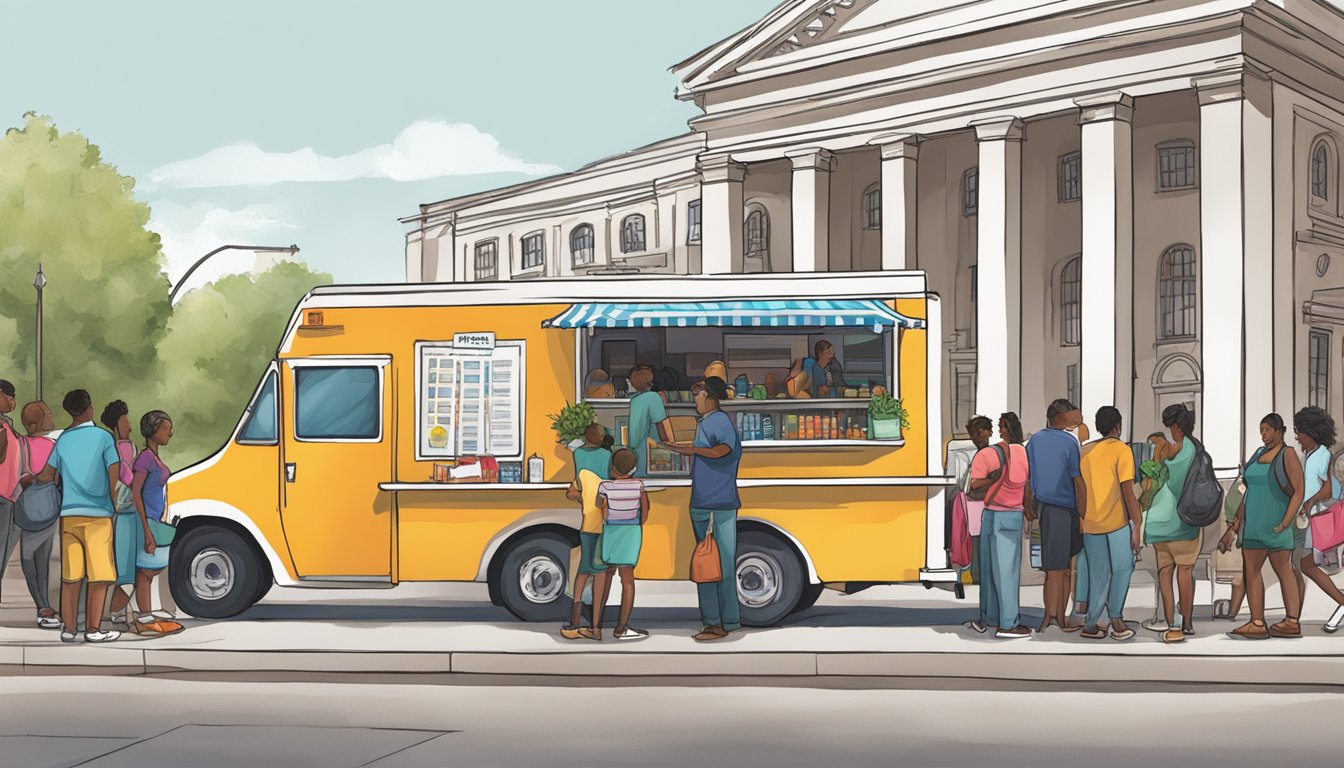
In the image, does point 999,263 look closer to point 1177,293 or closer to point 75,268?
point 1177,293

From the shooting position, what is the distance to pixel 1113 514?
12070mm

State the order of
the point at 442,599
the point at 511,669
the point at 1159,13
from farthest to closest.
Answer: the point at 1159,13
the point at 442,599
the point at 511,669

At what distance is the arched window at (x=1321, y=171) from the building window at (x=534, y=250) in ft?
103

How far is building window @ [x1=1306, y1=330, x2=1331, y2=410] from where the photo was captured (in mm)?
35750

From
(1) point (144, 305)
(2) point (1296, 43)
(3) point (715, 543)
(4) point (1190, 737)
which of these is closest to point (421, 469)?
(3) point (715, 543)

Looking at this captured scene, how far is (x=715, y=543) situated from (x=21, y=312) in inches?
1398

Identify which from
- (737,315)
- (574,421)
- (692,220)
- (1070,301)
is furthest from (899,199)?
(574,421)

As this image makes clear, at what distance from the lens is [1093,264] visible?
3450 centimetres

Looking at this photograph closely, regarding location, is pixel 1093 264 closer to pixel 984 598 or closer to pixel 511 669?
pixel 984 598

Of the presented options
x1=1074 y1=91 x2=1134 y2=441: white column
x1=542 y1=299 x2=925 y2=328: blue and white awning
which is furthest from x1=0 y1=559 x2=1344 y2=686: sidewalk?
x1=1074 y1=91 x2=1134 y2=441: white column

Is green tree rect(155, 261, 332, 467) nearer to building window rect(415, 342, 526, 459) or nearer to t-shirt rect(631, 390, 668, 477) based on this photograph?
building window rect(415, 342, 526, 459)

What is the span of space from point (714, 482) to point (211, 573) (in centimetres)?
483

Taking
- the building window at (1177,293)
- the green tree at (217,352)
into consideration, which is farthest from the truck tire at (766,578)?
the green tree at (217,352)

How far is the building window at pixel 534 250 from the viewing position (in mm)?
61219
